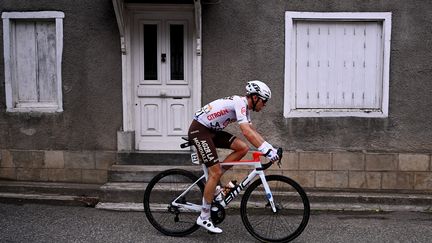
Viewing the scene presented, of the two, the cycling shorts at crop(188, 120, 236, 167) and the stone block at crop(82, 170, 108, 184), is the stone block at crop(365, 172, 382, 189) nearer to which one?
the cycling shorts at crop(188, 120, 236, 167)

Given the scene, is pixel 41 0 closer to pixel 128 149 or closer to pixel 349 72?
pixel 128 149

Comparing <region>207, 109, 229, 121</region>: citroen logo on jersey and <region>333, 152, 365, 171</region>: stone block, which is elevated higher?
<region>207, 109, 229, 121</region>: citroen logo on jersey

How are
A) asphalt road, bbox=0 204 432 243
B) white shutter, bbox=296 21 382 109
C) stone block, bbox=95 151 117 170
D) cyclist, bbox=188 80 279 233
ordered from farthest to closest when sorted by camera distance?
stone block, bbox=95 151 117 170
white shutter, bbox=296 21 382 109
asphalt road, bbox=0 204 432 243
cyclist, bbox=188 80 279 233

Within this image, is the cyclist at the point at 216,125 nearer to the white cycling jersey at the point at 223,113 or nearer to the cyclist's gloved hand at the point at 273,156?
the white cycling jersey at the point at 223,113

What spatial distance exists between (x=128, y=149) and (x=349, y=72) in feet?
13.0

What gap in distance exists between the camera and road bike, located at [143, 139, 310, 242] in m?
5.16

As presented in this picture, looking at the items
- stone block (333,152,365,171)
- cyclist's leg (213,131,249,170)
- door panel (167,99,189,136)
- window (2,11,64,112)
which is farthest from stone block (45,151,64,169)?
stone block (333,152,365,171)

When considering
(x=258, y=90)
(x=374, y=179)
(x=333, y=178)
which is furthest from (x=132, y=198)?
(x=374, y=179)

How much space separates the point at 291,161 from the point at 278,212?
7.12 feet

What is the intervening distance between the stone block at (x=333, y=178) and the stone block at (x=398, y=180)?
25.3 inches

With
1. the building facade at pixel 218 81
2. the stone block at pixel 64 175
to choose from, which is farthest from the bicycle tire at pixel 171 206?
→ the stone block at pixel 64 175

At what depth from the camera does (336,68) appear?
7.43m

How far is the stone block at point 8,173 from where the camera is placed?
763 cm

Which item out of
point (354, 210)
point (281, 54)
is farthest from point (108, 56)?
point (354, 210)
